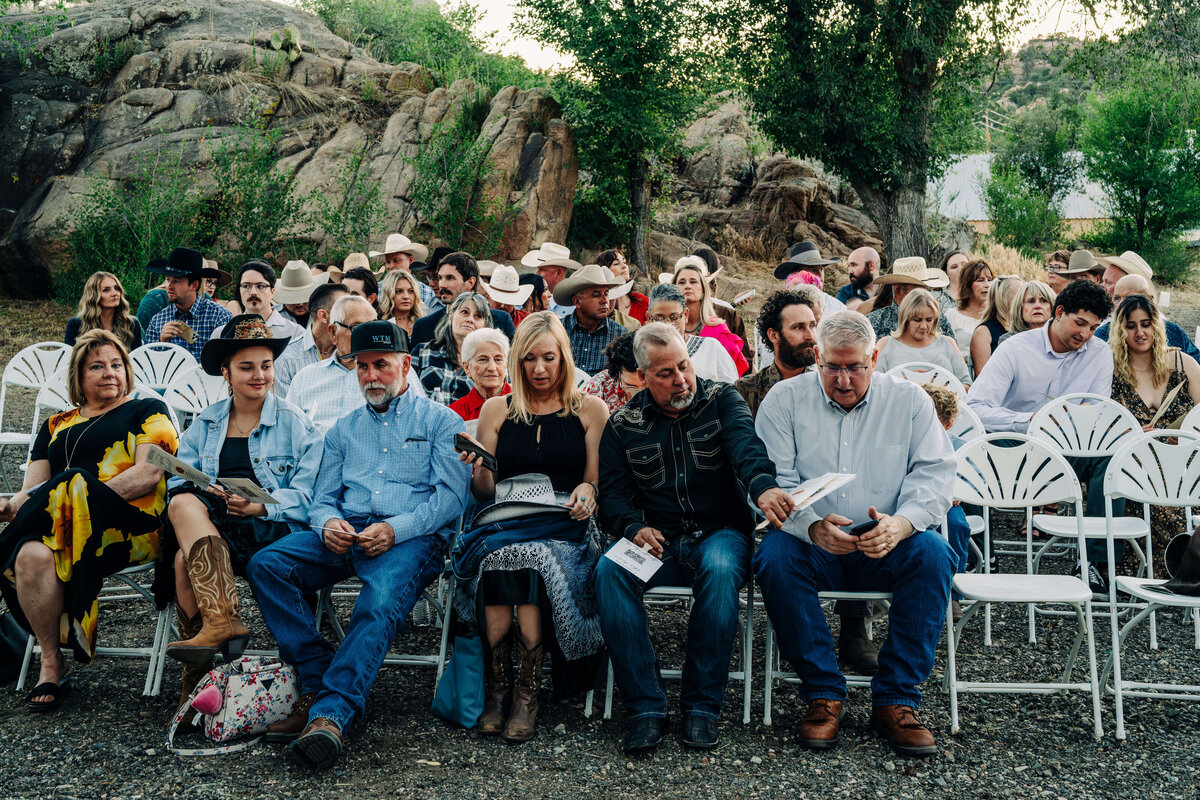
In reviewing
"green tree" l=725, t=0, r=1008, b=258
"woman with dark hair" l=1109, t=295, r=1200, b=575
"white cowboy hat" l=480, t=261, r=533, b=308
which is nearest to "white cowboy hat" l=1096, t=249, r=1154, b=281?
"woman with dark hair" l=1109, t=295, r=1200, b=575

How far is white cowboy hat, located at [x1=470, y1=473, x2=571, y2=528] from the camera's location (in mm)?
4078

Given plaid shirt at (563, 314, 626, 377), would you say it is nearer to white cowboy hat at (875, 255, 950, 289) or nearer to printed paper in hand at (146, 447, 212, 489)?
white cowboy hat at (875, 255, 950, 289)

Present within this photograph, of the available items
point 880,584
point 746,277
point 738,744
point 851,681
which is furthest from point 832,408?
point 746,277

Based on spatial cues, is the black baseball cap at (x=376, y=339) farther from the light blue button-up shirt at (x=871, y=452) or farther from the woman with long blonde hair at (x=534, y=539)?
the light blue button-up shirt at (x=871, y=452)

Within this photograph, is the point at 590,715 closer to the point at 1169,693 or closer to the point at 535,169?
the point at 1169,693

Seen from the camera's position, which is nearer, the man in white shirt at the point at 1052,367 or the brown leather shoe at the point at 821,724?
the brown leather shoe at the point at 821,724

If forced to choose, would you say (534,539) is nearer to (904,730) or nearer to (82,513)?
(904,730)

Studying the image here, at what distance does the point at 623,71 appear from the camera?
54.6ft

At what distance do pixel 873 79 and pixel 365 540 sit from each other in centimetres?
1457

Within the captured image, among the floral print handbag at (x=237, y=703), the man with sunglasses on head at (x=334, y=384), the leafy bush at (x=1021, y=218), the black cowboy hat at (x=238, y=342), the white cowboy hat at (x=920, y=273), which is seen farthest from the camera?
the leafy bush at (x=1021, y=218)

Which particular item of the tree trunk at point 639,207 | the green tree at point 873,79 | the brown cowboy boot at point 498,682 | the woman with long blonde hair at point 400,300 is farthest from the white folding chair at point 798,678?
the tree trunk at point 639,207

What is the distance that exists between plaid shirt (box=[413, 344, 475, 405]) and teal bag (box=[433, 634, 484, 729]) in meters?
1.95

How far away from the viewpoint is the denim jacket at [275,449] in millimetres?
4246

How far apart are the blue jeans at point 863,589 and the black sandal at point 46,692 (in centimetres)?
298
